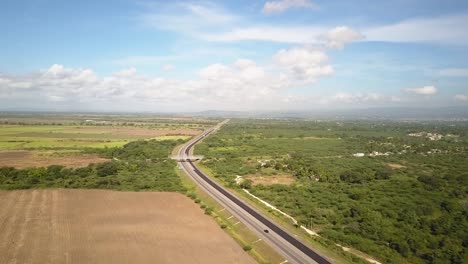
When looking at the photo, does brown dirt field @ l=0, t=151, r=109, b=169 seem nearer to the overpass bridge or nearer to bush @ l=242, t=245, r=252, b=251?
the overpass bridge

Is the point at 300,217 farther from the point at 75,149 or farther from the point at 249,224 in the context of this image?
the point at 75,149

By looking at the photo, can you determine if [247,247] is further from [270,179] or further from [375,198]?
[270,179]

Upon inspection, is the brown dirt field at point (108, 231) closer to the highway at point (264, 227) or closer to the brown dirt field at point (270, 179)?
the highway at point (264, 227)

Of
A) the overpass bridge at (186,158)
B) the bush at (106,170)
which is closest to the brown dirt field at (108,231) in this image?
the bush at (106,170)

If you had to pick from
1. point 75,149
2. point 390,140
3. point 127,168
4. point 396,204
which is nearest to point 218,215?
point 396,204

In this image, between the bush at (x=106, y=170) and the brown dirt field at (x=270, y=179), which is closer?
the brown dirt field at (x=270, y=179)
